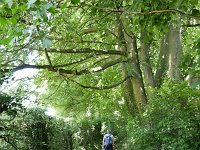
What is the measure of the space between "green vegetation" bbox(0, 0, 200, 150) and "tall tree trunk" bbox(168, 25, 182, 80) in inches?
1.2

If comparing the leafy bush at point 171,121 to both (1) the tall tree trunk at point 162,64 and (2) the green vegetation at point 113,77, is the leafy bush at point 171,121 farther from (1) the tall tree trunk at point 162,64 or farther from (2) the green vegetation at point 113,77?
(1) the tall tree trunk at point 162,64

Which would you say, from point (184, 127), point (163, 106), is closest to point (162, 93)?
point (163, 106)

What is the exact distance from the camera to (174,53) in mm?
10664

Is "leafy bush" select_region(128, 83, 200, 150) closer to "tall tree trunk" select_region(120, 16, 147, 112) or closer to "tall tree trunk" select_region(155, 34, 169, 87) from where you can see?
"tall tree trunk" select_region(120, 16, 147, 112)

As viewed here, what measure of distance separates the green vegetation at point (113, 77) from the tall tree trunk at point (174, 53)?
29 mm

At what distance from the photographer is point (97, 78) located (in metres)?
17.2

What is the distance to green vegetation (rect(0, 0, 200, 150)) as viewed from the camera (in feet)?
16.5

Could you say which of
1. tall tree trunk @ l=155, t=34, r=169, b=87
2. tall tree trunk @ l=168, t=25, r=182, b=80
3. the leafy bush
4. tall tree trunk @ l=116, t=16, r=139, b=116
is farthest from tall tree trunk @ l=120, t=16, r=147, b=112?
the leafy bush

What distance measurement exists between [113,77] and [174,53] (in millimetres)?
5616

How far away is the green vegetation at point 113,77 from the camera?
5.04 metres

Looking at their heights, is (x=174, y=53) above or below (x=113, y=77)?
below

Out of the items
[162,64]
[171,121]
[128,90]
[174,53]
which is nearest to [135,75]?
[128,90]

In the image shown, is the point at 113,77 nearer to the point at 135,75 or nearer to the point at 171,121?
the point at 135,75

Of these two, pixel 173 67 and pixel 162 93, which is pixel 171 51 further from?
pixel 162 93
